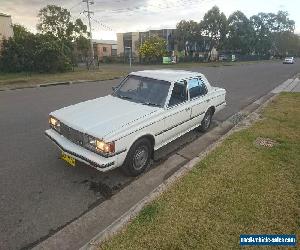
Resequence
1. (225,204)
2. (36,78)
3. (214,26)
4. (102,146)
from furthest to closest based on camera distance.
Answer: (214,26)
(36,78)
(102,146)
(225,204)

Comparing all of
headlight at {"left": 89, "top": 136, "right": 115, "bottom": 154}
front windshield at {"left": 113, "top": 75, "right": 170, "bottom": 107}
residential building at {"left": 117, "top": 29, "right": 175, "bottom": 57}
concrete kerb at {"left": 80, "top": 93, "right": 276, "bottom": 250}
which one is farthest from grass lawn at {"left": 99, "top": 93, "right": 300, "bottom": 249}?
residential building at {"left": 117, "top": 29, "right": 175, "bottom": 57}

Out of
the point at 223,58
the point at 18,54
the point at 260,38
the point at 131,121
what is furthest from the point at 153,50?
the point at 131,121

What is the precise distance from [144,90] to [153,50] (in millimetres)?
46452

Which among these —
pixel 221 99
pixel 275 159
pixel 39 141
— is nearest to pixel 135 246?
pixel 275 159

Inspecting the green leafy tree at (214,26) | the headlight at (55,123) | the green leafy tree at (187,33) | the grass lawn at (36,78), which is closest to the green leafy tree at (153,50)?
the green leafy tree at (187,33)

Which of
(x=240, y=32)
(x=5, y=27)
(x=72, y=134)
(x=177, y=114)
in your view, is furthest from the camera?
(x=240, y=32)

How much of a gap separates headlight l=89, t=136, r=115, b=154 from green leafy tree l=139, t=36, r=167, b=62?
158 ft

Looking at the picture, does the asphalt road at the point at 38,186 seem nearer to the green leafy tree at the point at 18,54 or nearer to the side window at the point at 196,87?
the side window at the point at 196,87

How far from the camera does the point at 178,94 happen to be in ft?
18.5

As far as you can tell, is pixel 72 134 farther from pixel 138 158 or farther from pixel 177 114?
pixel 177 114

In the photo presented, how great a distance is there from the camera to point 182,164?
539cm

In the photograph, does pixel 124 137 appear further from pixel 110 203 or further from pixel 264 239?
pixel 264 239

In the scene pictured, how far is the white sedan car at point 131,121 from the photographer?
13.8ft

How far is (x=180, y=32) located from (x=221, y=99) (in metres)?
54.7
